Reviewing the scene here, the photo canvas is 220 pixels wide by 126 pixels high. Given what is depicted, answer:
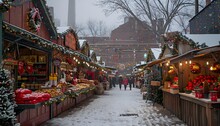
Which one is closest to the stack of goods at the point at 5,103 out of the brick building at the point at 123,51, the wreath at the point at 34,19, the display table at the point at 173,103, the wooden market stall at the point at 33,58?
the wooden market stall at the point at 33,58

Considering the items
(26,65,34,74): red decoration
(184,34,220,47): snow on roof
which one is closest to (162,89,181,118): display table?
(184,34,220,47): snow on roof

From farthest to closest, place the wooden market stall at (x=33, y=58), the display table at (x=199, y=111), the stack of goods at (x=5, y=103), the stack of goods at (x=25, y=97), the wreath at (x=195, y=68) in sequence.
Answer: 1. the wreath at (x=195, y=68)
2. the display table at (x=199, y=111)
3. the wooden market stall at (x=33, y=58)
4. the stack of goods at (x=25, y=97)
5. the stack of goods at (x=5, y=103)

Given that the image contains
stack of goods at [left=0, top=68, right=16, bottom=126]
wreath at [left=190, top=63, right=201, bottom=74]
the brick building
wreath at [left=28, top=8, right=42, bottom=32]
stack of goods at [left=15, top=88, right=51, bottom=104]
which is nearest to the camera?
stack of goods at [left=0, top=68, right=16, bottom=126]

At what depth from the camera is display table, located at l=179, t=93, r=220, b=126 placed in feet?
24.5

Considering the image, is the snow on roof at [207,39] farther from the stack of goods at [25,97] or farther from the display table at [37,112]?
the stack of goods at [25,97]

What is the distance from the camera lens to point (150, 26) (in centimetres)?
3506

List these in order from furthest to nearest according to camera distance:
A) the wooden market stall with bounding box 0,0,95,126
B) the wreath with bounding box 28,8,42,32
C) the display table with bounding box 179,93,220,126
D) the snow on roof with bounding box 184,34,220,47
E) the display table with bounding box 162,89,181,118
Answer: the snow on roof with bounding box 184,34,220,47 → the display table with bounding box 162,89,181,118 → the wreath with bounding box 28,8,42,32 → the display table with bounding box 179,93,220,126 → the wooden market stall with bounding box 0,0,95,126

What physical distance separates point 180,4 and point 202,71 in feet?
74.7

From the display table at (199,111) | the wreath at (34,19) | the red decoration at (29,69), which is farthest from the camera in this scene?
the red decoration at (29,69)

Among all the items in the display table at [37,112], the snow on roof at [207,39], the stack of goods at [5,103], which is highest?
the snow on roof at [207,39]

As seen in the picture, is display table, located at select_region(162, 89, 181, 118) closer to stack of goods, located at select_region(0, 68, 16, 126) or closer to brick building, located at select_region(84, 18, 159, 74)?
stack of goods, located at select_region(0, 68, 16, 126)

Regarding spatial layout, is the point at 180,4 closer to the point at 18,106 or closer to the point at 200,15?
the point at 200,15

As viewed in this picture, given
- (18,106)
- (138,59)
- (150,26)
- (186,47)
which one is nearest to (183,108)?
(186,47)

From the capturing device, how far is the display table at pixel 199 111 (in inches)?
294
